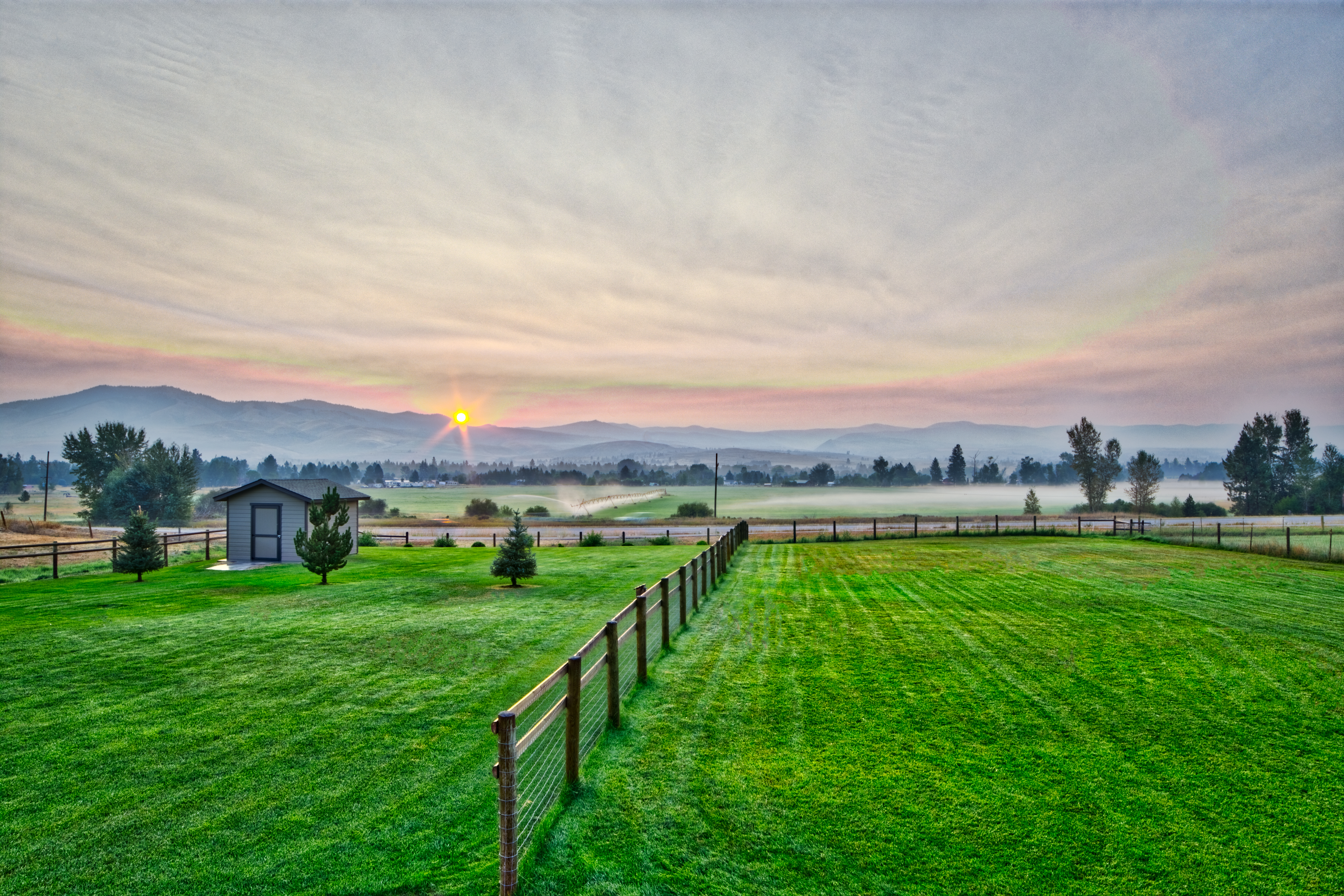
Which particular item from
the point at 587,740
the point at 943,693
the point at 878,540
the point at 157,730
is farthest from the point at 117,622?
the point at 878,540

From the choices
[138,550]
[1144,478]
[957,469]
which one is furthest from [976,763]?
[957,469]

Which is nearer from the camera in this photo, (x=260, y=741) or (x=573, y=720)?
(x=573, y=720)

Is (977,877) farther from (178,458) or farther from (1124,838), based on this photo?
(178,458)

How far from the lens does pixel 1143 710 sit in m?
7.66

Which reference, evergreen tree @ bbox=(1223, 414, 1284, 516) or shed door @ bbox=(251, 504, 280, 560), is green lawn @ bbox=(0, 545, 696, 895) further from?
evergreen tree @ bbox=(1223, 414, 1284, 516)

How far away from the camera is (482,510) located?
3366 inches

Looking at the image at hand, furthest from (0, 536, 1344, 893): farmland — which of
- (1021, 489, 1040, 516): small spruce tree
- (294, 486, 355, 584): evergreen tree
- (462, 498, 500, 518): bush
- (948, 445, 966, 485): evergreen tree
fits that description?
(948, 445, 966, 485): evergreen tree

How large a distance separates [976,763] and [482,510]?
8342 centimetres

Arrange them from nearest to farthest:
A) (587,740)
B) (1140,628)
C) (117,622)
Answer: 1. (587,740)
2. (1140,628)
3. (117,622)

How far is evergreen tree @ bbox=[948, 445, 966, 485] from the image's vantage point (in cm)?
17662

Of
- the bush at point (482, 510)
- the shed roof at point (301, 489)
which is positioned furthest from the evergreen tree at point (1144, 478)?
the shed roof at point (301, 489)

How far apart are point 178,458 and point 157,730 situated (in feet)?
292

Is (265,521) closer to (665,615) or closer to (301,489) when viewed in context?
(301,489)

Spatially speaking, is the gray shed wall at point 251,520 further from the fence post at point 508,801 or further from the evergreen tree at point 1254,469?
the evergreen tree at point 1254,469
